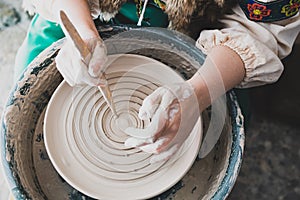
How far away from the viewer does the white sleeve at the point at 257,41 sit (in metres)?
1.32

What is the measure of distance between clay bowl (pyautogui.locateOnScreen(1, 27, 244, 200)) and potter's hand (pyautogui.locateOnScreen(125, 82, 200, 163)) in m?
0.13

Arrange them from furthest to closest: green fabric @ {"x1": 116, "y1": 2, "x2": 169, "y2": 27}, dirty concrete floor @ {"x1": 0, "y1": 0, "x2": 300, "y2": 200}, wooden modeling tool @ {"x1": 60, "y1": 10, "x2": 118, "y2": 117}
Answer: dirty concrete floor @ {"x1": 0, "y1": 0, "x2": 300, "y2": 200}, green fabric @ {"x1": 116, "y1": 2, "x2": 169, "y2": 27}, wooden modeling tool @ {"x1": 60, "y1": 10, "x2": 118, "y2": 117}

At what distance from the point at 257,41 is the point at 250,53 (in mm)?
33

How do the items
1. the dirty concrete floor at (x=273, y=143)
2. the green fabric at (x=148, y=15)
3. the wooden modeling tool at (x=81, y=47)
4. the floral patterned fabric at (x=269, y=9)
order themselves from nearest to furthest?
1. the wooden modeling tool at (x=81, y=47)
2. the floral patterned fabric at (x=269, y=9)
3. the green fabric at (x=148, y=15)
4. the dirty concrete floor at (x=273, y=143)

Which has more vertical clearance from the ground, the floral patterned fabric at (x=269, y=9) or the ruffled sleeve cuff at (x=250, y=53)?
the floral patterned fabric at (x=269, y=9)

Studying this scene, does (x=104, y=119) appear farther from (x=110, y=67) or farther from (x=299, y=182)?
(x=299, y=182)

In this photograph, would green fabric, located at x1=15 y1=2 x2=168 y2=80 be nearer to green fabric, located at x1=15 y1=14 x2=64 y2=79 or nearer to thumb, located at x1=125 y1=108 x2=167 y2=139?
green fabric, located at x1=15 y1=14 x2=64 y2=79

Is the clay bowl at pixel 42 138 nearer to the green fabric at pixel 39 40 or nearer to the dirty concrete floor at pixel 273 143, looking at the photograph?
Result: the green fabric at pixel 39 40

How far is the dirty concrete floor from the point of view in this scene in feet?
6.16

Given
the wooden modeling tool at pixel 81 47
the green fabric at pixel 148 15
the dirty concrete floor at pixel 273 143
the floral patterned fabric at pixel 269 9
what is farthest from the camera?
the dirty concrete floor at pixel 273 143

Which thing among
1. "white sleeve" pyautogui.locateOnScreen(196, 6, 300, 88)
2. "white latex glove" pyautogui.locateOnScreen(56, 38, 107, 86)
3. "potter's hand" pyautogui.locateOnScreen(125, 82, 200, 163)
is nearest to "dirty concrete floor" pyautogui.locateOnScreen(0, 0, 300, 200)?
"white sleeve" pyautogui.locateOnScreen(196, 6, 300, 88)

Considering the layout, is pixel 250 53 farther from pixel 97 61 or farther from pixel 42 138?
pixel 42 138

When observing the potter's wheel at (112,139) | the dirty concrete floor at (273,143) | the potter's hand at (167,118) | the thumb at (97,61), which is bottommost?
the dirty concrete floor at (273,143)

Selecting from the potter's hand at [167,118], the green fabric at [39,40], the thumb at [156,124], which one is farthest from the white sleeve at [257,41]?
the green fabric at [39,40]
